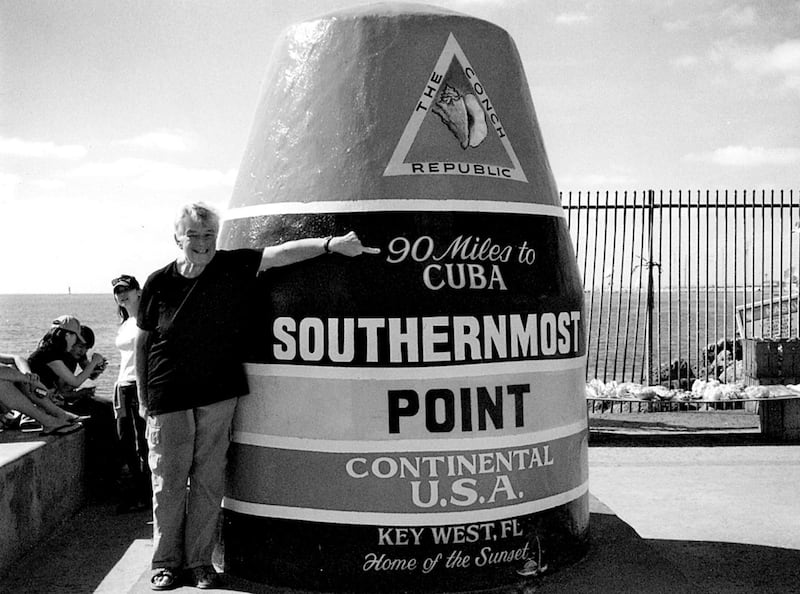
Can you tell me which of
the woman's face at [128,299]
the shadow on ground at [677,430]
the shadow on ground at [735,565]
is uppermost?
the woman's face at [128,299]

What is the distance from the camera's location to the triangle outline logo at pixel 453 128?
14.4 feet

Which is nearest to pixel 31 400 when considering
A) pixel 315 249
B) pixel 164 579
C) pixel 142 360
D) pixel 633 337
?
pixel 142 360

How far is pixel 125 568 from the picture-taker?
6.11 metres

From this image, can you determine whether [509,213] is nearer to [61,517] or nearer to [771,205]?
[61,517]

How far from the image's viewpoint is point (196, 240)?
4.32 metres

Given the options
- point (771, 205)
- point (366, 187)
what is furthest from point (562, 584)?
point (771, 205)

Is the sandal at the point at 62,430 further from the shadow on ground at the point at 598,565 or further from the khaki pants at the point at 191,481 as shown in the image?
the khaki pants at the point at 191,481

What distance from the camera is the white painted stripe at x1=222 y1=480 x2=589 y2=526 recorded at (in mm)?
4234

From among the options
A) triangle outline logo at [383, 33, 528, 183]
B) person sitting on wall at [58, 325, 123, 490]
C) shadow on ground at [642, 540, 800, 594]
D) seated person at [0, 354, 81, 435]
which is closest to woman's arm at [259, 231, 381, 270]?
triangle outline logo at [383, 33, 528, 183]

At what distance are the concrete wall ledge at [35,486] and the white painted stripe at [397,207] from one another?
9.85 feet

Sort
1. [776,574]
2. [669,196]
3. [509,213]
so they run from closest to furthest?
[509,213], [776,574], [669,196]

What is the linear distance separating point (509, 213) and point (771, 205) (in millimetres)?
12059

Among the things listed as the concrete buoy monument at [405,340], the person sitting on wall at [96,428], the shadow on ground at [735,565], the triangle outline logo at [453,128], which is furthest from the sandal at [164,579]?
the person sitting on wall at [96,428]

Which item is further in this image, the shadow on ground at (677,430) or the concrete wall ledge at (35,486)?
the shadow on ground at (677,430)
